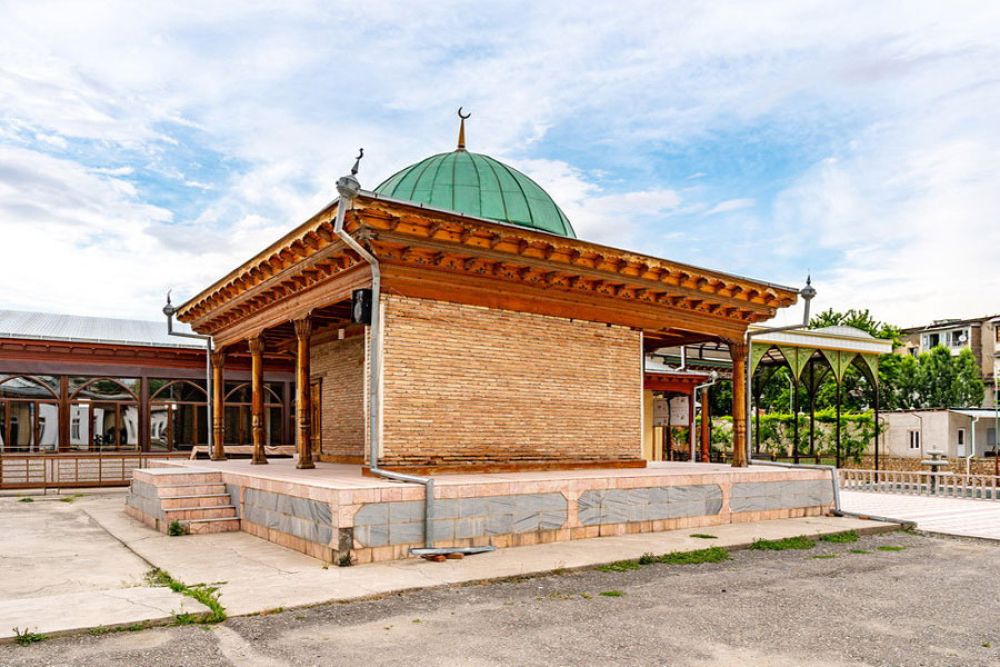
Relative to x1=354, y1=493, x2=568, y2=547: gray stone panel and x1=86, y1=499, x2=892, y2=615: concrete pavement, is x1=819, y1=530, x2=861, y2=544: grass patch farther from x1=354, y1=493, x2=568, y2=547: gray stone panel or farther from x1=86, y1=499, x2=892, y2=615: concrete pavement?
x1=354, y1=493, x2=568, y2=547: gray stone panel

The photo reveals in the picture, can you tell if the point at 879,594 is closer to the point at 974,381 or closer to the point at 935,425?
the point at 935,425

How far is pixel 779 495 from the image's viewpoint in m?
13.8

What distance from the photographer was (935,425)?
126ft

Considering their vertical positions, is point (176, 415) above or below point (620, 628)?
above

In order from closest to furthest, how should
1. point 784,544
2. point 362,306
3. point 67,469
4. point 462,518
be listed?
point 462,518 → point 362,306 → point 784,544 → point 67,469

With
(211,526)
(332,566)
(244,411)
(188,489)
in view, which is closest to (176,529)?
(211,526)

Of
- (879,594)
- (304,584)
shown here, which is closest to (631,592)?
(879,594)

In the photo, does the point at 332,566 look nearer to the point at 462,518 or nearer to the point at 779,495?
the point at 462,518

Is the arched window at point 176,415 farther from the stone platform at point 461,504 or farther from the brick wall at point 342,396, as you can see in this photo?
the stone platform at point 461,504

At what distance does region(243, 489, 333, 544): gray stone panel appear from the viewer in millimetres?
9117

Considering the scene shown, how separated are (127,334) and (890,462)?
24826 mm

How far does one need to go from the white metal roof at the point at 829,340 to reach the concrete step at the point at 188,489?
1493cm

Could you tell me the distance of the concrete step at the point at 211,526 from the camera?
1164 centimetres

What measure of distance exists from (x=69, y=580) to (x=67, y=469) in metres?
13.9
